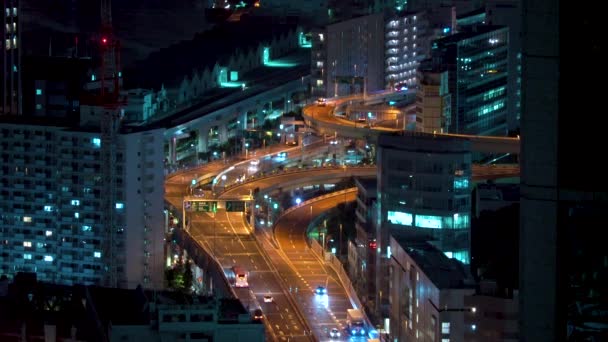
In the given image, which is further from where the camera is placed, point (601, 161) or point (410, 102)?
point (410, 102)

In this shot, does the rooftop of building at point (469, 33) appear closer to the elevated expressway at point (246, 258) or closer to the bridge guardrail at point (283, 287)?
the elevated expressway at point (246, 258)

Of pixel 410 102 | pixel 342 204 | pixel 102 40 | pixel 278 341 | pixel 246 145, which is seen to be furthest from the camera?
pixel 410 102

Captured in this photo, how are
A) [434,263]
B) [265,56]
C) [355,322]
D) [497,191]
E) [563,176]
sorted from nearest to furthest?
[563,176]
[434,263]
[355,322]
[497,191]
[265,56]

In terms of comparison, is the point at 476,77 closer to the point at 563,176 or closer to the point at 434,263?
the point at 434,263

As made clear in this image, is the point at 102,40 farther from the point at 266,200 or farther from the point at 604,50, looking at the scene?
the point at 604,50

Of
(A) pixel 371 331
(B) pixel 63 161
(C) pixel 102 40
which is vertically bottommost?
(A) pixel 371 331

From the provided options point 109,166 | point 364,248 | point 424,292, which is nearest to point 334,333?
point 424,292

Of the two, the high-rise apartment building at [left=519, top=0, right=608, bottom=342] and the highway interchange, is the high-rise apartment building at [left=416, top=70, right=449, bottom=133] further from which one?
the high-rise apartment building at [left=519, top=0, right=608, bottom=342]

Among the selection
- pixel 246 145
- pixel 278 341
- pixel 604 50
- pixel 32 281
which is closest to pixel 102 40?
pixel 32 281
